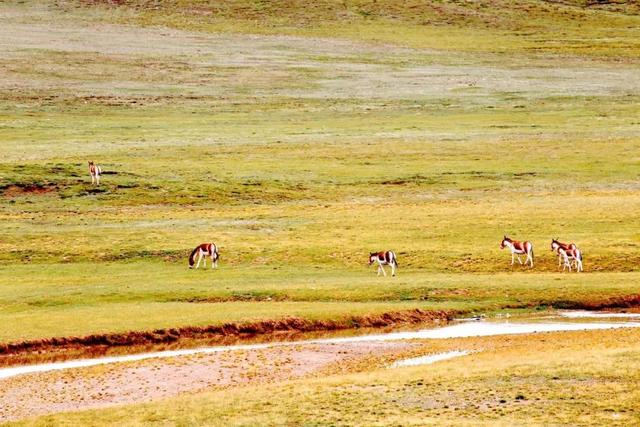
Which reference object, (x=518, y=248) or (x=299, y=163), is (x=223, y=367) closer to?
(x=518, y=248)

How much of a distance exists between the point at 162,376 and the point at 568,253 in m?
17.9

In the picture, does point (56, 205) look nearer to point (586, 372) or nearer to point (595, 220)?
point (595, 220)

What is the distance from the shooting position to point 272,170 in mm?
65938

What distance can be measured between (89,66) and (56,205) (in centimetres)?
5672

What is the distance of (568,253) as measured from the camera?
41.8 m

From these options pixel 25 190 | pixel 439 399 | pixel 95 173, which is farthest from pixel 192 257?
pixel 439 399

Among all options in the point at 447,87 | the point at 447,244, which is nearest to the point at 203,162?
the point at 447,244

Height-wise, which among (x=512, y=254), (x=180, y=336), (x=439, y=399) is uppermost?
(x=439, y=399)

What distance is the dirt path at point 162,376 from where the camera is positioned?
1080 inches

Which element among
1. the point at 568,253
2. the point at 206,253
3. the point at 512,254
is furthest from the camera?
the point at 206,253

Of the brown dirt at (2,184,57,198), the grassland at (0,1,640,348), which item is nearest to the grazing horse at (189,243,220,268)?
the grassland at (0,1,640,348)

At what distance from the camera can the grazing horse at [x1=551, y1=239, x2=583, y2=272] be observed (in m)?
41.5

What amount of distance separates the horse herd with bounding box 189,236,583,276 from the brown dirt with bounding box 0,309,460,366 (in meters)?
5.74

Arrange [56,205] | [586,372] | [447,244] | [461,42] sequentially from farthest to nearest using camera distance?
[461,42], [56,205], [447,244], [586,372]
